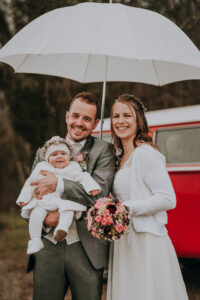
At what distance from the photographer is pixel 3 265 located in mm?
6633

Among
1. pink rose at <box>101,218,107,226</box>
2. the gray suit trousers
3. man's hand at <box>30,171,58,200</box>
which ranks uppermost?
man's hand at <box>30,171,58,200</box>

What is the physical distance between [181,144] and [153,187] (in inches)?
102

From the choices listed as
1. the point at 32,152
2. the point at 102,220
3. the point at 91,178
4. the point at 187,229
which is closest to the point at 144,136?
the point at 91,178

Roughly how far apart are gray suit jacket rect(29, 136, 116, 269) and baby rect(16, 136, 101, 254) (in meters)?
0.06

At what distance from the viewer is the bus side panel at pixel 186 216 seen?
490 cm

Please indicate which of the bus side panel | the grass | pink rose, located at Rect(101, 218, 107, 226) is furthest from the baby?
the grass

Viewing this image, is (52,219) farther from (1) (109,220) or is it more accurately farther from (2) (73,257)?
(1) (109,220)

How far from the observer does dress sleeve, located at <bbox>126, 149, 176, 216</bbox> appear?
2.80 meters

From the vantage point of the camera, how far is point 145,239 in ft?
9.43

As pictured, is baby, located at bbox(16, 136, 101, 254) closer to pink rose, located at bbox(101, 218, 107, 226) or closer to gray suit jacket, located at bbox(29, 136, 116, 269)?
gray suit jacket, located at bbox(29, 136, 116, 269)

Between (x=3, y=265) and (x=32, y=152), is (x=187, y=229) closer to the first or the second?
(x=3, y=265)

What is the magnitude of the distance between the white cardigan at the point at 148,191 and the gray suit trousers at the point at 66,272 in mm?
465

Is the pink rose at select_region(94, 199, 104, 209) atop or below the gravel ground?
atop

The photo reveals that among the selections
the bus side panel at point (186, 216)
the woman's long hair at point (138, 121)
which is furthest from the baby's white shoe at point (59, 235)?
the bus side panel at point (186, 216)
